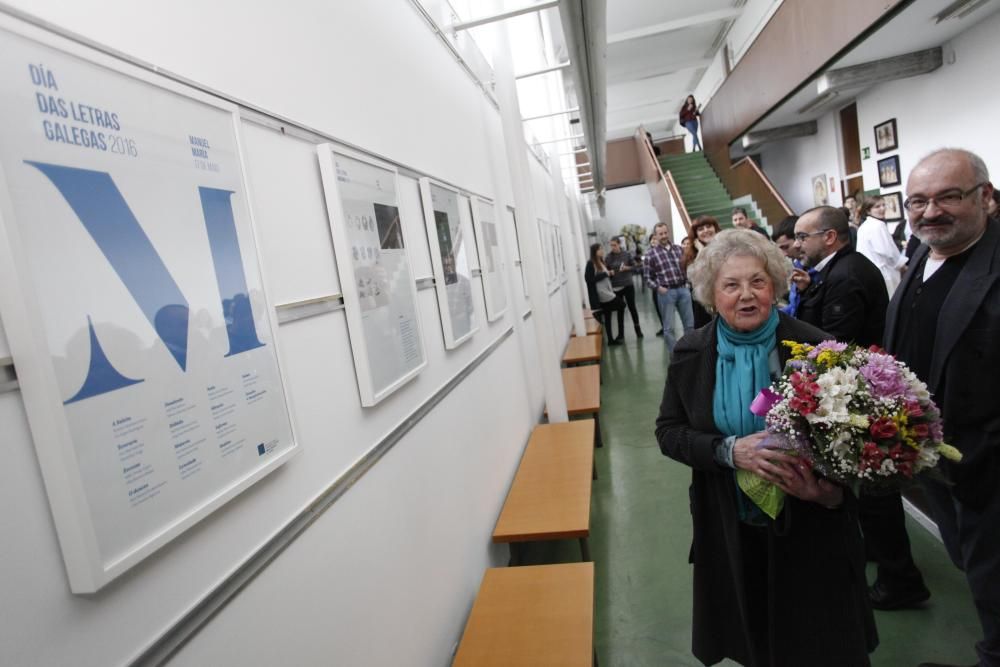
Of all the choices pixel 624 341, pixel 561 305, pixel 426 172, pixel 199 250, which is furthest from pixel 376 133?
pixel 624 341

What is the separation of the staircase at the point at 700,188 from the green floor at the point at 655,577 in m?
9.41

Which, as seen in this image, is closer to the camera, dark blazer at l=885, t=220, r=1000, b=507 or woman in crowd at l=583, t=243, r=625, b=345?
dark blazer at l=885, t=220, r=1000, b=507

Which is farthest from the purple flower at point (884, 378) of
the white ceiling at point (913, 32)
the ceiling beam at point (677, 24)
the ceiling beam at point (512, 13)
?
the ceiling beam at point (677, 24)

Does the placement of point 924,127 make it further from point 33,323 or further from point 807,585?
point 33,323

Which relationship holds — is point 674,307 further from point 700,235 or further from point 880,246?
point 700,235

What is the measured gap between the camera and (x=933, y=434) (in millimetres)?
1469

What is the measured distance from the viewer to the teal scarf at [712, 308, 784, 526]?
1.83m

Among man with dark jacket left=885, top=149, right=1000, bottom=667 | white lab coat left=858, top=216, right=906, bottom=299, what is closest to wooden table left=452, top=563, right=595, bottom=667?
man with dark jacket left=885, top=149, right=1000, bottom=667

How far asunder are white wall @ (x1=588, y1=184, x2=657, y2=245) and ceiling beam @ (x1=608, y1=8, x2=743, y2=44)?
30.8 feet

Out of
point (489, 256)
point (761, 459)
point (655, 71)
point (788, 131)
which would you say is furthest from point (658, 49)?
point (761, 459)

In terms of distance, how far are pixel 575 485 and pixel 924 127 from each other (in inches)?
338

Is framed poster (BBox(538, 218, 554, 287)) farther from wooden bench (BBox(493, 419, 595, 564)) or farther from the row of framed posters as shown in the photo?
the row of framed posters

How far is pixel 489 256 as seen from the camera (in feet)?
13.1

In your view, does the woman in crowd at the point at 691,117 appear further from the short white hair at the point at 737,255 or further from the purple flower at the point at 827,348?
the purple flower at the point at 827,348
